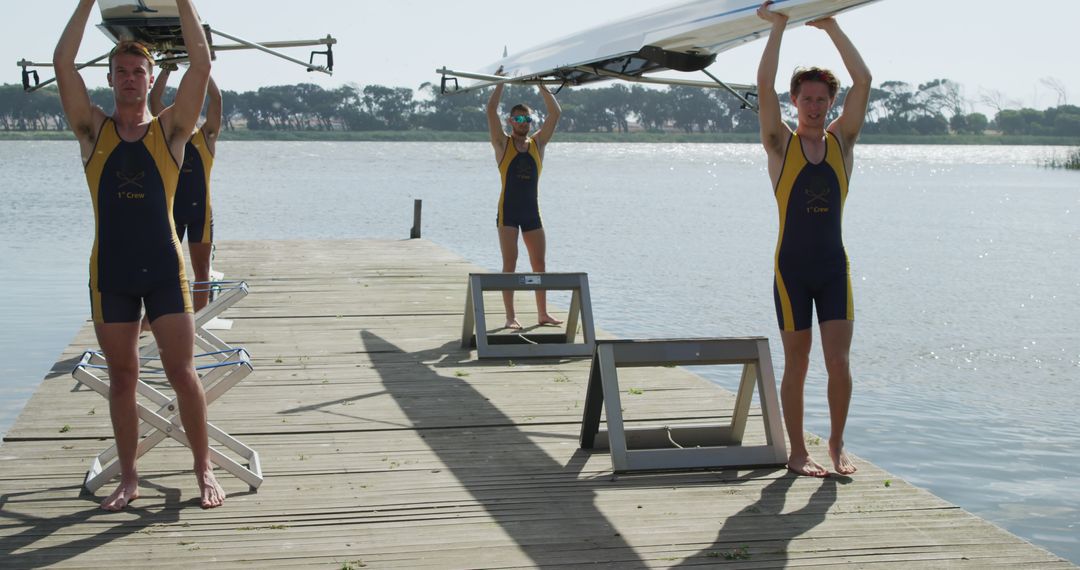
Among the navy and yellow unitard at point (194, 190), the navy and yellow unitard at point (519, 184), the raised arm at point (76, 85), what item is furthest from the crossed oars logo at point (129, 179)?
the navy and yellow unitard at point (519, 184)

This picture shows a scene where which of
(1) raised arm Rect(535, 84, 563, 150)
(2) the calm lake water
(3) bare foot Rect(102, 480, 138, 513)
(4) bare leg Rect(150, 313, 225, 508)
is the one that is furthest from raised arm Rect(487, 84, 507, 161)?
(3) bare foot Rect(102, 480, 138, 513)

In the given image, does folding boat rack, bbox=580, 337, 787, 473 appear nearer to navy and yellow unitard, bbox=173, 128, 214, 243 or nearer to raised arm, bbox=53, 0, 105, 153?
raised arm, bbox=53, 0, 105, 153

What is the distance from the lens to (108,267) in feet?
14.8

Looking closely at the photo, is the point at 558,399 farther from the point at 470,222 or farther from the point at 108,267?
the point at 470,222

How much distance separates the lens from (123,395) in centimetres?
461

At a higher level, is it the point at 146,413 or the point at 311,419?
the point at 146,413

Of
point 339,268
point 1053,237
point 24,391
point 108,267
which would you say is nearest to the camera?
point 108,267

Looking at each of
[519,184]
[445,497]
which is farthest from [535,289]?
[445,497]

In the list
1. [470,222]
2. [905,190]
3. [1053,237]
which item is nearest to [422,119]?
[905,190]

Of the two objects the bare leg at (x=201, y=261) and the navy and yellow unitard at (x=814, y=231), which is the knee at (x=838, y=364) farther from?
the bare leg at (x=201, y=261)

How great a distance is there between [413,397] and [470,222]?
26003mm

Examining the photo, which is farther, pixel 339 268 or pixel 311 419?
pixel 339 268

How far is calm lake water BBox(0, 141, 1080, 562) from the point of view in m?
9.01

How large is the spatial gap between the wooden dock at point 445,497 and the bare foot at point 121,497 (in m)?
0.05
